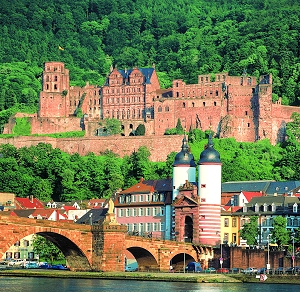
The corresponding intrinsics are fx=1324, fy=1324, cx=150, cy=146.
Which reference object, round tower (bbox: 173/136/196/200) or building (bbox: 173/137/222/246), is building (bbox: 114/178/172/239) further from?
building (bbox: 173/137/222/246)

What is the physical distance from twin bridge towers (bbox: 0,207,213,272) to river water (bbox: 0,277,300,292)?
2715 millimetres

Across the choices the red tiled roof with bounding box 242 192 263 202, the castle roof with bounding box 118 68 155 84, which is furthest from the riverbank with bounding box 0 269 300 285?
the castle roof with bounding box 118 68 155 84

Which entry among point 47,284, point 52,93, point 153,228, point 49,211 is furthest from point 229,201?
point 52,93

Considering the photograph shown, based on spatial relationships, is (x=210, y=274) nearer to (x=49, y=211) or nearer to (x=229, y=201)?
(x=229, y=201)

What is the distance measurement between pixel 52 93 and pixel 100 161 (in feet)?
95.5

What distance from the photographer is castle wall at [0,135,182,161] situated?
170m

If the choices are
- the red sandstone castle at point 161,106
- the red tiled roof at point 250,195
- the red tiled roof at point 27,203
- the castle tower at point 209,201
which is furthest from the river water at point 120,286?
the red sandstone castle at point 161,106

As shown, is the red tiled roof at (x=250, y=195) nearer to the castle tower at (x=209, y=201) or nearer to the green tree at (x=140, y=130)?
the castle tower at (x=209, y=201)

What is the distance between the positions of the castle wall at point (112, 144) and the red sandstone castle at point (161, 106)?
513 centimetres

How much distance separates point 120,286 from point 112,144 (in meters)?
83.0

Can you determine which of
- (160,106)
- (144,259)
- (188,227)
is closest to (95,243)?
(144,259)

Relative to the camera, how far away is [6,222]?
9281cm

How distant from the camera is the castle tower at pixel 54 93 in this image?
18812 centimetres

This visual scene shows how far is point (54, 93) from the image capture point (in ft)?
624
